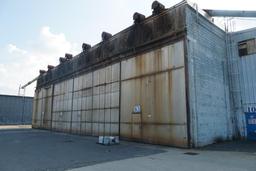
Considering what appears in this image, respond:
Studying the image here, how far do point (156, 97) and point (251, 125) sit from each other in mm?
7372

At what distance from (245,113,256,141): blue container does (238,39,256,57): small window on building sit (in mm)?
4815

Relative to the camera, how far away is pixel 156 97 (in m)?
14.8

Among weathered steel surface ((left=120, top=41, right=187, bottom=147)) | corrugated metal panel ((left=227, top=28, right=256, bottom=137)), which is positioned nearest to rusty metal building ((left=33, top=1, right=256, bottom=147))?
weathered steel surface ((left=120, top=41, right=187, bottom=147))

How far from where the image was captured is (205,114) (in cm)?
1363

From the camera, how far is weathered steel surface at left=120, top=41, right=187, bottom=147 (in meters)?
13.3

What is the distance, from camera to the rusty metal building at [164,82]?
13250mm

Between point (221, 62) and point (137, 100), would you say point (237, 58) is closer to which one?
point (221, 62)

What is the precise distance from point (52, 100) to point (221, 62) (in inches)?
924

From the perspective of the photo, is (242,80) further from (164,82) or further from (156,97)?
(156,97)

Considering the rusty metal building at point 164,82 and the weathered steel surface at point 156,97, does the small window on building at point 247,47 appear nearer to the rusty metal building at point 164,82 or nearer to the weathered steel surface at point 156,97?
the rusty metal building at point 164,82

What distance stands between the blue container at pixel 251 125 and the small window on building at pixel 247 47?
482cm

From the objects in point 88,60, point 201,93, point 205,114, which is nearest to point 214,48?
point 201,93

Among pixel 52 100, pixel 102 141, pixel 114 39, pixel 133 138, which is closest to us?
pixel 102 141

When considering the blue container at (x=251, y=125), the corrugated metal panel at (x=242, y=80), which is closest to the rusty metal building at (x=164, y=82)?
the corrugated metal panel at (x=242, y=80)
